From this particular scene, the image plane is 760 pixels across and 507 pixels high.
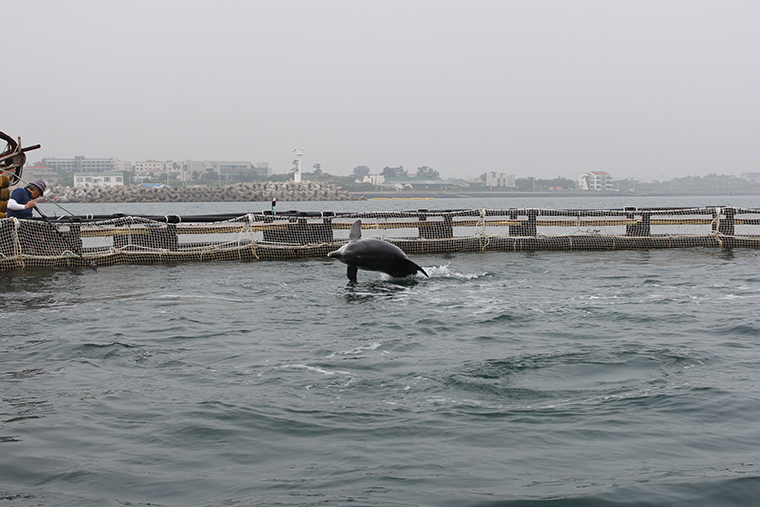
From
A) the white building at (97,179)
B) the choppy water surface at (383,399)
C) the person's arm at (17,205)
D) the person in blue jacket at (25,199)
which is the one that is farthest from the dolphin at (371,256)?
the white building at (97,179)

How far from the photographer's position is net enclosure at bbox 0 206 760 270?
16062 millimetres

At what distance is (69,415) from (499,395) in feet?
12.6

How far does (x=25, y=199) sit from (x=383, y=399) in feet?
46.8

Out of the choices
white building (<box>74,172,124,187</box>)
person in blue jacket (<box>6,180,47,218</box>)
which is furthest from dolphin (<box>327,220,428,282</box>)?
white building (<box>74,172,124,187</box>)

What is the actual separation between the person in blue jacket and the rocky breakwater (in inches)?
4121

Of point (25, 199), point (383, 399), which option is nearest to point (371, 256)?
point (383, 399)

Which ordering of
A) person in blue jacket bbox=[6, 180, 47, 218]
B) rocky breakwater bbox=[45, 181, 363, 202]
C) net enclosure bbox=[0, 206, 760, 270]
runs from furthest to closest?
1. rocky breakwater bbox=[45, 181, 363, 202]
2. net enclosure bbox=[0, 206, 760, 270]
3. person in blue jacket bbox=[6, 180, 47, 218]

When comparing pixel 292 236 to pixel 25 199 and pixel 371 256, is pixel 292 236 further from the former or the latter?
pixel 25 199

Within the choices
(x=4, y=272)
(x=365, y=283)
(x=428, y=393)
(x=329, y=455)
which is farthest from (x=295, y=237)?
(x=329, y=455)

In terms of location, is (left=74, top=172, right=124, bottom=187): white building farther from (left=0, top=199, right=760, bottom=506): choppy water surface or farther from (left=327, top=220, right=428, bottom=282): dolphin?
(left=0, top=199, right=760, bottom=506): choppy water surface

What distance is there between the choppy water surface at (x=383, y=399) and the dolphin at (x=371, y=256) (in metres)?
1.35

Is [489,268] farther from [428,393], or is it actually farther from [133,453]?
[133,453]

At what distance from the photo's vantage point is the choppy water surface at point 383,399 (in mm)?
4180

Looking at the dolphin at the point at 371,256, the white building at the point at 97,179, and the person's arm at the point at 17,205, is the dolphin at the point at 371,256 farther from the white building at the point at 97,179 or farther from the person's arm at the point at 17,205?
the white building at the point at 97,179
